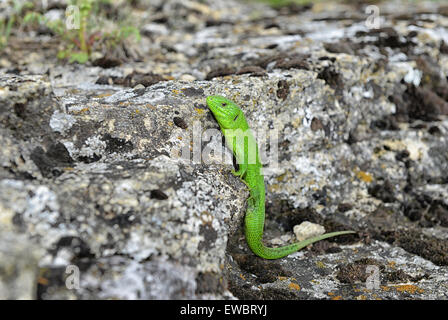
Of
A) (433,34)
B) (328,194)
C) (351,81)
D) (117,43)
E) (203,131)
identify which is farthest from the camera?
(433,34)

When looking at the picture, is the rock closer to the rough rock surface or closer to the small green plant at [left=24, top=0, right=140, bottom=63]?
the rough rock surface

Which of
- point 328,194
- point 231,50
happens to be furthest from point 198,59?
point 328,194

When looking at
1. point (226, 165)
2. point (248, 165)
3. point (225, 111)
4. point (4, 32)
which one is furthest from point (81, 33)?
point (248, 165)

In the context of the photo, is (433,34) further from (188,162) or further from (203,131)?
(188,162)

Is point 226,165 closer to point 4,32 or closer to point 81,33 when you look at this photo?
point 81,33

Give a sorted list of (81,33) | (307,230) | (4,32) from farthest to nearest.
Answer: (4,32)
(81,33)
(307,230)
